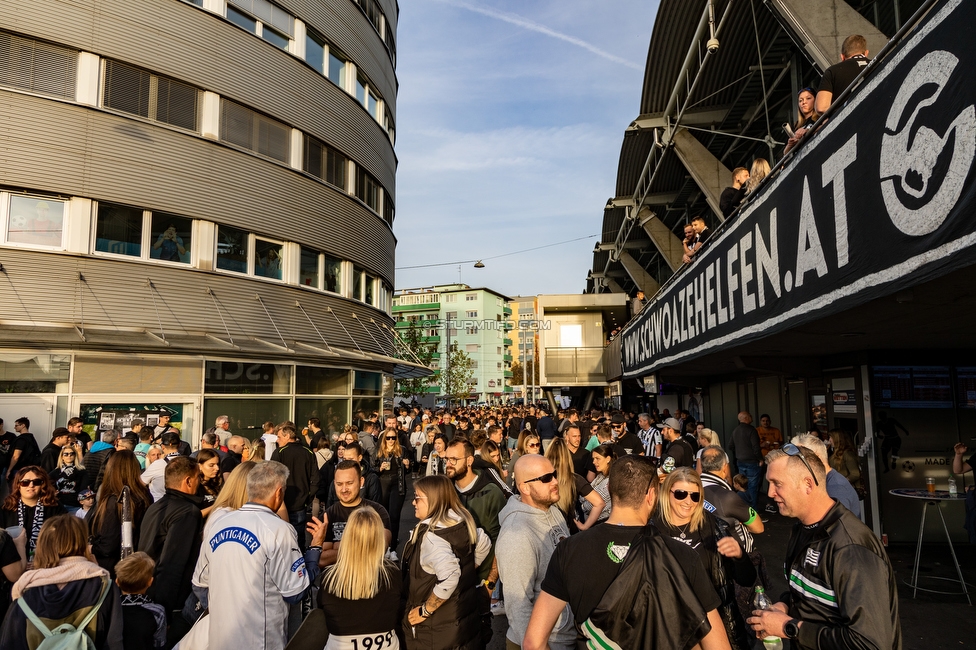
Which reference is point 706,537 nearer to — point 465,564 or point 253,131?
point 465,564

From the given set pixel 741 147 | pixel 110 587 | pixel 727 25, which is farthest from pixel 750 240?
pixel 741 147

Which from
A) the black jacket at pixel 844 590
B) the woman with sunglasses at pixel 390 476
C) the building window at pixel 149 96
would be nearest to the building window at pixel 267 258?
the building window at pixel 149 96

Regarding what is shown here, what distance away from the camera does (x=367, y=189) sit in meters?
23.7

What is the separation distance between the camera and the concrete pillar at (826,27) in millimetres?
7941

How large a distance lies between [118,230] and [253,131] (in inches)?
197

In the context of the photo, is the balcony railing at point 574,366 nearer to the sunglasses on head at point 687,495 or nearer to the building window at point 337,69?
the building window at point 337,69

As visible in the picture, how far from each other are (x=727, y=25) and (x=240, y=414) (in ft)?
48.9

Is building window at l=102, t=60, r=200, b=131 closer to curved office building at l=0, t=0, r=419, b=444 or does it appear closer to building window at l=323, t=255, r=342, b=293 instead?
curved office building at l=0, t=0, r=419, b=444

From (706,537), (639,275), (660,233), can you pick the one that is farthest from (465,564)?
(639,275)

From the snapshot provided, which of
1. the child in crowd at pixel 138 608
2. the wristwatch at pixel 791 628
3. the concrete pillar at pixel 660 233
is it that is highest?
the concrete pillar at pixel 660 233

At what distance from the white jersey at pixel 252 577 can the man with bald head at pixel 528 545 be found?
53.2 inches

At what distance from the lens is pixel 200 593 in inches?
175

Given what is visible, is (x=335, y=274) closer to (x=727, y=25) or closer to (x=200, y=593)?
(x=727, y=25)

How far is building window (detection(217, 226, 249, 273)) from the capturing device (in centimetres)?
1769
